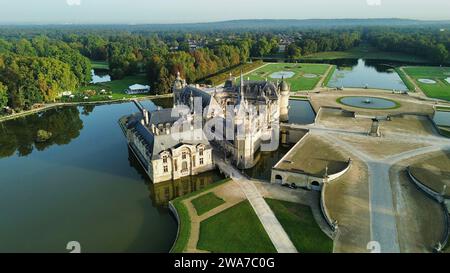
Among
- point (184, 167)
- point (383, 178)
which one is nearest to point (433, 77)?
point (383, 178)

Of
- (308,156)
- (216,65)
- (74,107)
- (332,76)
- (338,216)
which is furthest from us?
(216,65)

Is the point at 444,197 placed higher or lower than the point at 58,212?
higher

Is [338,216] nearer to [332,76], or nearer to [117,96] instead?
[117,96]

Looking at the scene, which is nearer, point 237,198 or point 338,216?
point 338,216

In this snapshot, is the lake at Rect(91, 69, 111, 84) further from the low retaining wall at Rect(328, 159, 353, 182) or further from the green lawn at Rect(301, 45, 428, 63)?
the low retaining wall at Rect(328, 159, 353, 182)

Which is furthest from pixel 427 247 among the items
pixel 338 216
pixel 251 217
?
pixel 251 217
